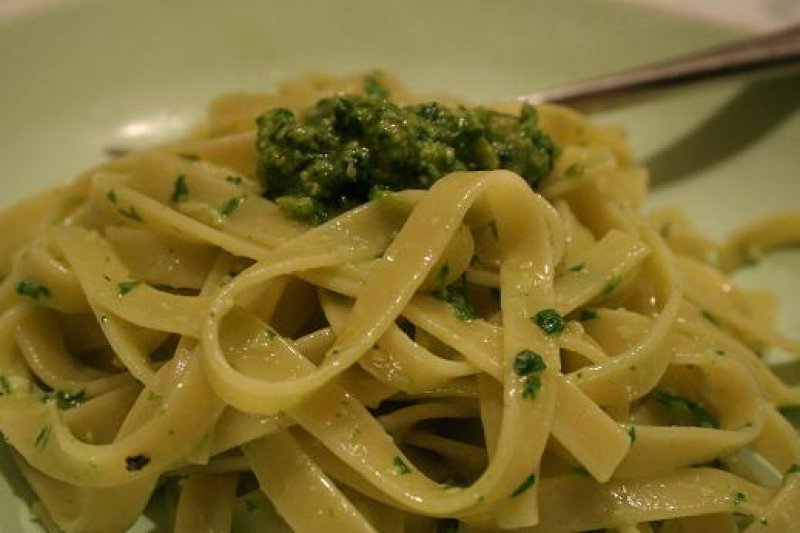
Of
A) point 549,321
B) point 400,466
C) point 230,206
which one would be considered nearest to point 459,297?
point 549,321

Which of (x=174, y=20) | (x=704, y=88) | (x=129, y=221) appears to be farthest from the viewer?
(x=174, y=20)

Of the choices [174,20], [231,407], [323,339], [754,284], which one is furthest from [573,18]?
[231,407]

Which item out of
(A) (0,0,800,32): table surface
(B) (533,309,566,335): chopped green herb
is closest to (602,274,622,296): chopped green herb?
(B) (533,309,566,335): chopped green herb

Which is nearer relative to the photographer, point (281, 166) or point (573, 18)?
point (281, 166)

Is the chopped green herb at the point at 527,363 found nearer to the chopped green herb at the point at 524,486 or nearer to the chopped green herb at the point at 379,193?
the chopped green herb at the point at 524,486

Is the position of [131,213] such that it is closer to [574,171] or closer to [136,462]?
[136,462]

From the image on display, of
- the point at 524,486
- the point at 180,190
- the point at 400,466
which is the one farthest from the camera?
the point at 180,190

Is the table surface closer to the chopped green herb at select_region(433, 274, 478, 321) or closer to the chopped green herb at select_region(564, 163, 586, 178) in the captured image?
the chopped green herb at select_region(564, 163, 586, 178)

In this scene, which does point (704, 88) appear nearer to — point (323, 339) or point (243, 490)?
point (323, 339)
